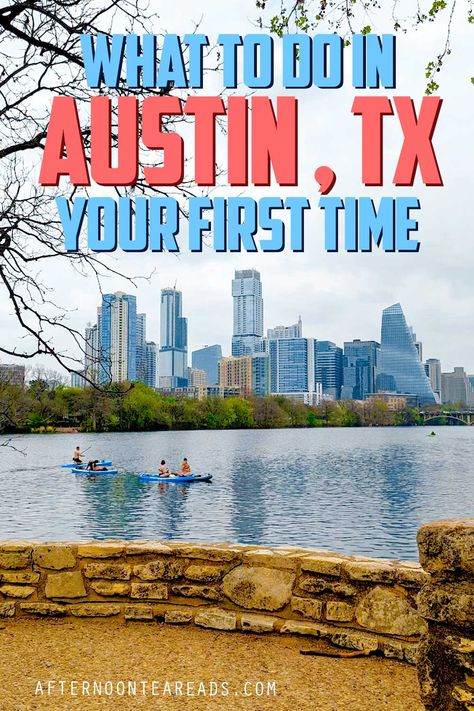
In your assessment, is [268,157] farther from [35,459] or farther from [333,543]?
[35,459]

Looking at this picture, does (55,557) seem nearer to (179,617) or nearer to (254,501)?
(179,617)

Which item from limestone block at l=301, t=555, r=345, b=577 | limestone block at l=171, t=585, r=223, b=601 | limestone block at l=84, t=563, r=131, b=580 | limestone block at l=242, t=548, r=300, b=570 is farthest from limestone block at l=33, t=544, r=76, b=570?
limestone block at l=301, t=555, r=345, b=577

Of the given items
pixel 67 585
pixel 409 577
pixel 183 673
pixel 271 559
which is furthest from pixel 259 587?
pixel 67 585

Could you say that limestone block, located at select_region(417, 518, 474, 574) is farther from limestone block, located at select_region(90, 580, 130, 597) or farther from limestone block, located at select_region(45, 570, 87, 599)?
limestone block, located at select_region(45, 570, 87, 599)

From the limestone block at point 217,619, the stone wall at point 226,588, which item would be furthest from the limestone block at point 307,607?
the limestone block at point 217,619

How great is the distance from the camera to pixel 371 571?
14.9 feet

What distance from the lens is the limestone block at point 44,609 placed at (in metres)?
5.20

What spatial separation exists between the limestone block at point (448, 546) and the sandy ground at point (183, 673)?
1.27m

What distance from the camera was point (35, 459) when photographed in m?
56.4

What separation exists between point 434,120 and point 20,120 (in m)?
4.49

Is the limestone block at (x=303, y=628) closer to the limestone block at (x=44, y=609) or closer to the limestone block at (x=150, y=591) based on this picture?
the limestone block at (x=150, y=591)

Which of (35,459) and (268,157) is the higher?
(268,157)

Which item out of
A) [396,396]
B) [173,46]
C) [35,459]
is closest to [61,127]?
[173,46]

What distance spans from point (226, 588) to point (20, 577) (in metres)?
1.53
